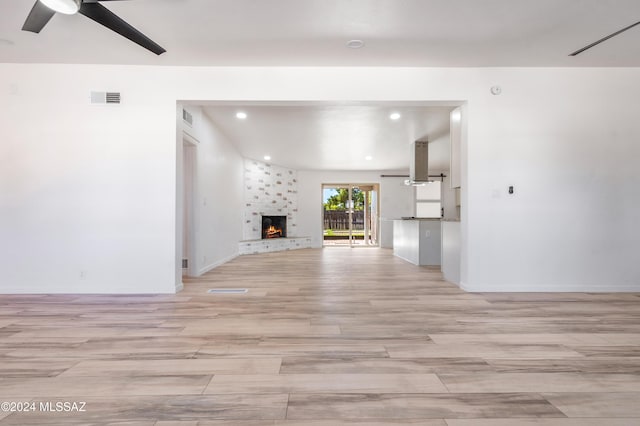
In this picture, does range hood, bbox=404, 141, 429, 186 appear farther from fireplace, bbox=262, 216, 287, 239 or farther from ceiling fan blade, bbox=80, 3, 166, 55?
ceiling fan blade, bbox=80, 3, 166, 55

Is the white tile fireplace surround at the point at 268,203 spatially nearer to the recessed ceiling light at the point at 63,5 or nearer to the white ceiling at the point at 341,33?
the white ceiling at the point at 341,33

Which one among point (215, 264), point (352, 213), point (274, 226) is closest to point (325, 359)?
point (215, 264)

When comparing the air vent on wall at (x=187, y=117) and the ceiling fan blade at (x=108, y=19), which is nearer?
the ceiling fan blade at (x=108, y=19)

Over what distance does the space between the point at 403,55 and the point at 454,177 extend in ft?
5.95

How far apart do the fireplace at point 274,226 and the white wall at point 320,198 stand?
64cm

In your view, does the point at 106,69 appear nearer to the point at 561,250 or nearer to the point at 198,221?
the point at 198,221

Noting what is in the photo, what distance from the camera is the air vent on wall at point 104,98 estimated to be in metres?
3.95

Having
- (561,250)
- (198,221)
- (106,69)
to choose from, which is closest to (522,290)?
(561,250)

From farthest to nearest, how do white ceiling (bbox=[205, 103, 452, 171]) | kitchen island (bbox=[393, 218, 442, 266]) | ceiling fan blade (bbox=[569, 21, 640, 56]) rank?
kitchen island (bbox=[393, 218, 442, 266])
white ceiling (bbox=[205, 103, 452, 171])
ceiling fan blade (bbox=[569, 21, 640, 56])

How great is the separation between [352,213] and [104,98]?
26.8ft

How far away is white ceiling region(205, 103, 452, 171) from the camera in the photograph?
202 inches

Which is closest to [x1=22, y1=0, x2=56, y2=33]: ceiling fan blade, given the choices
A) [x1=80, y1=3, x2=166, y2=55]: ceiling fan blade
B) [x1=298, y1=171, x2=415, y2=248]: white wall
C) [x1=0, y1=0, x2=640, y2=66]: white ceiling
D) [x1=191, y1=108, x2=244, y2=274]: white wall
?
[x1=80, y1=3, x2=166, y2=55]: ceiling fan blade

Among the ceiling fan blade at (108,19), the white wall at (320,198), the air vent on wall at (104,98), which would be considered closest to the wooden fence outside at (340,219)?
the white wall at (320,198)

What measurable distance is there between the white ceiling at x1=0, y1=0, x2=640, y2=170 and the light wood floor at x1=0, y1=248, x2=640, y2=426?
2633mm
